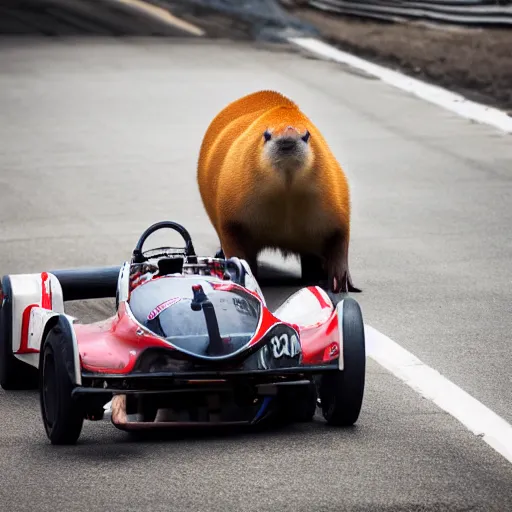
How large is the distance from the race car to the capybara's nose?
258 cm

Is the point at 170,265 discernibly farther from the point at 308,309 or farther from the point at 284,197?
the point at 284,197

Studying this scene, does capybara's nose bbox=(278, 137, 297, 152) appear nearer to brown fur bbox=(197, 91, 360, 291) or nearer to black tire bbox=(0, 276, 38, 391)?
brown fur bbox=(197, 91, 360, 291)

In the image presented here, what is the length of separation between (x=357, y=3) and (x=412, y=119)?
687 cm

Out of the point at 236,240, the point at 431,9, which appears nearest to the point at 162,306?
the point at 236,240

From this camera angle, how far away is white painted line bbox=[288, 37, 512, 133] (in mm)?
19656

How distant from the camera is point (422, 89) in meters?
21.8

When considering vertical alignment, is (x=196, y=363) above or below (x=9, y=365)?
above

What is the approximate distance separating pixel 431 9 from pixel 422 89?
3.27 m

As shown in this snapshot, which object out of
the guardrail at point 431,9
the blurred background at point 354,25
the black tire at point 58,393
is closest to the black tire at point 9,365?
the black tire at point 58,393

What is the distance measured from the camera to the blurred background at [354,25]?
72.9 feet

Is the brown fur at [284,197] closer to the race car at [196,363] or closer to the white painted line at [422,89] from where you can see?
the race car at [196,363]

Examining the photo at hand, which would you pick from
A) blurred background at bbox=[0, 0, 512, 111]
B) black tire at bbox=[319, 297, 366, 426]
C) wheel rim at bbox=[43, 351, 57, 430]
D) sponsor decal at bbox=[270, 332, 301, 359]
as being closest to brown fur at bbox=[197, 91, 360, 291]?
black tire at bbox=[319, 297, 366, 426]

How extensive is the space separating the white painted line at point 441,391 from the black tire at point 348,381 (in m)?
0.67

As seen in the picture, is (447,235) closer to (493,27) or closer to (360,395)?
(360,395)
